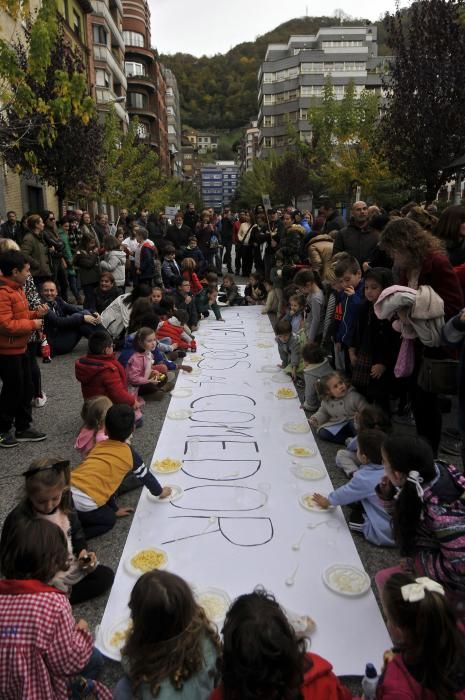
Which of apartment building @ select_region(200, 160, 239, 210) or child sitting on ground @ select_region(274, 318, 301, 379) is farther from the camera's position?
apartment building @ select_region(200, 160, 239, 210)

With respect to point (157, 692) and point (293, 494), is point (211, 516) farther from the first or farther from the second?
point (157, 692)

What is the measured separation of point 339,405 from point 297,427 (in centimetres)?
48

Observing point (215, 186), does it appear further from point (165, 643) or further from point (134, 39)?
point (165, 643)

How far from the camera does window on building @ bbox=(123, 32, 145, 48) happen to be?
5018 centimetres

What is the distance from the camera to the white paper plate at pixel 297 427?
4773 mm

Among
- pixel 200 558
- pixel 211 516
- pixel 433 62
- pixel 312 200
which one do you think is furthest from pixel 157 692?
A: pixel 312 200

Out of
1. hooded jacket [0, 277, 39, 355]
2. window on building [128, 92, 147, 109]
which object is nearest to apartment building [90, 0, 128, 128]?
window on building [128, 92, 147, 109]

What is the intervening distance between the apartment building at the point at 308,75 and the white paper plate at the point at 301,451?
226 ft

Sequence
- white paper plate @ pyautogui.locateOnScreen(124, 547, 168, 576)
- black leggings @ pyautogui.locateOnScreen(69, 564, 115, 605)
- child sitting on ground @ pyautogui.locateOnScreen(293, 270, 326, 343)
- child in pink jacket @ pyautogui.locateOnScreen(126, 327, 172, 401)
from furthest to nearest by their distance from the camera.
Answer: child sitting on ground @ pyautogui.locateOnScreen(293, 270, 326, 343)
child in pink jacket @ pyautogui.locateOnScreen(126, 327, 172, 401)
white paper plate @ pyautogui.locateOnScreen(124, 547, 168, 576)
black leggings @ pyautogui.locateOnScreen(69, 564, 115, 605)

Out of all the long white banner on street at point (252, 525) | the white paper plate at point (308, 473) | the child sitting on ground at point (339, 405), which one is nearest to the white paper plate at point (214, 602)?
the long white banner on street at point (252, 525)

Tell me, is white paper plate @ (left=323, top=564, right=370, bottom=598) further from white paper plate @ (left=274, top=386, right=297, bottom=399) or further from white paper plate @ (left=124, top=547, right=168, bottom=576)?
white paper plate @ (left=274, top=386, right=297, bottom=399)

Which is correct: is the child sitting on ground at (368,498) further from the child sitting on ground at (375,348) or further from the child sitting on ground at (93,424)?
the child sitting on ground at (93,424)

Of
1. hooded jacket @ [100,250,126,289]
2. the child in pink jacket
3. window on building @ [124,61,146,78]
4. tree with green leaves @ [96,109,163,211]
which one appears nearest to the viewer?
the child in pink jacket

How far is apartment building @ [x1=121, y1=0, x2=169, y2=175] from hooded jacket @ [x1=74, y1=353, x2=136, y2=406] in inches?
1889
